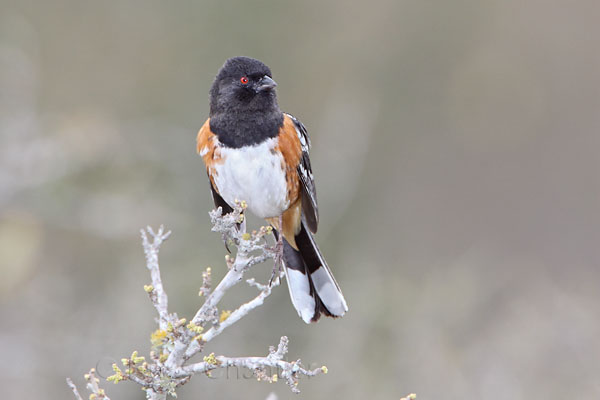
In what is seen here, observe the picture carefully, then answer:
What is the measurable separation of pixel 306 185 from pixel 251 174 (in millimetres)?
333

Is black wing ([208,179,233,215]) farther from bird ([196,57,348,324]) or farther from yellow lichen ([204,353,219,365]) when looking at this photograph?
yellow lichen ([204,353,219,365])

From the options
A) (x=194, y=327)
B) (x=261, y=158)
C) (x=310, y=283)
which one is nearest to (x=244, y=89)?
(x=261, y=158)

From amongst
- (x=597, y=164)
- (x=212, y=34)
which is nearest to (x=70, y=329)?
(x=212, y=34)

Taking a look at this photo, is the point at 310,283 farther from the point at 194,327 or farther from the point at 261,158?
the point at 194,327

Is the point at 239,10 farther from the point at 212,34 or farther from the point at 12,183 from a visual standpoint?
the point at 12,183

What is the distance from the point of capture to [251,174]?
143 inches

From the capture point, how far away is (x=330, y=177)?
556 centimetres

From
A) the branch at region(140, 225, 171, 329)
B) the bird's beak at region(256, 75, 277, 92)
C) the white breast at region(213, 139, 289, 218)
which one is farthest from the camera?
the bird's beak at region(256, 75, 277, 92)

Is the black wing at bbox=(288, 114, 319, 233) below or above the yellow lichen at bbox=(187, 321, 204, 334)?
above

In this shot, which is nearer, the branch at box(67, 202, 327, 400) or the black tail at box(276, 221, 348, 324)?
the branch at box(67, 202, 327, 400)

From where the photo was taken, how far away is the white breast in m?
3.62

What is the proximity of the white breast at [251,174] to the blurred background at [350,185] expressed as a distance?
1.16 meters

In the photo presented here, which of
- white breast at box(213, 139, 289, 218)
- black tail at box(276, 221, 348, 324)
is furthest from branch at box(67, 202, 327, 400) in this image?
black tail at box(276, 221, 348, 324)

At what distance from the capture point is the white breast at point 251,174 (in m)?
3.62
